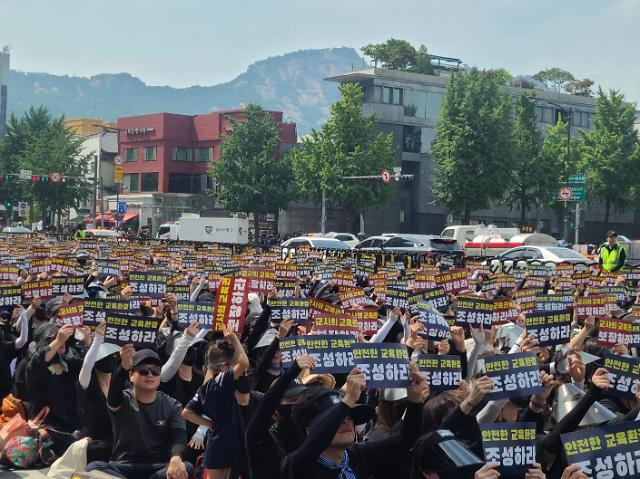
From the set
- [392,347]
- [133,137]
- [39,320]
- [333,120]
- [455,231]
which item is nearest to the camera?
[392,347]

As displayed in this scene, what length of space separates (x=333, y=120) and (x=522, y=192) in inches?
532

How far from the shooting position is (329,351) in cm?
672

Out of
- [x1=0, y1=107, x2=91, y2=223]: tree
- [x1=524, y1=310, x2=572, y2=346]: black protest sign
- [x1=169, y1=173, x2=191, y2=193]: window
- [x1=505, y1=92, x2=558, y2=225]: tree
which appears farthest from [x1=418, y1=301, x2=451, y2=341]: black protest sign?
[x1=169, y1=173, x2=191, y2=193]: window

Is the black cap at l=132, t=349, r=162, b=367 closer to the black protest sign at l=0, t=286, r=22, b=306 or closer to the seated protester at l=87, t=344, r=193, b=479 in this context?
the seated protester at l=87, t=344, r=193, b=479

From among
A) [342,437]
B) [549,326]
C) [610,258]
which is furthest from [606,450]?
[610,258]

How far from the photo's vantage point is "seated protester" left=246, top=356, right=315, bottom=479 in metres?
5.46

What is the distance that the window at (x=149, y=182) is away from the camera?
8331 centimetres

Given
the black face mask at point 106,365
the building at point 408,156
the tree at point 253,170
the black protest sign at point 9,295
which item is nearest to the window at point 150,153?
the building at point 408,156

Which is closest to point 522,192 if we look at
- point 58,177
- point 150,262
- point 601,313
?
point 58,177

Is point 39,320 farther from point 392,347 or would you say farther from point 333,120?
point 333,120

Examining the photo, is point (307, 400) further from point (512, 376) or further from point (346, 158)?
point (346, 158)

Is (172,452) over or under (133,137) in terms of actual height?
under

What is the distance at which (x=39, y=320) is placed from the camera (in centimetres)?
1050

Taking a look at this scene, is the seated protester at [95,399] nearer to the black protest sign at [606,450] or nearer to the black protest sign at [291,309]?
the black protest sign at [291,309]
